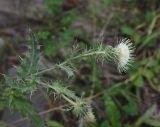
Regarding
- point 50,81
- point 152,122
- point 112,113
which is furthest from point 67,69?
point 152,122

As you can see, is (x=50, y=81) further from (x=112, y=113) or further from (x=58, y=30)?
(x=58, y=30)

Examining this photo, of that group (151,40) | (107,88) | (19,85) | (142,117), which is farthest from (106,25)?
(19,85)

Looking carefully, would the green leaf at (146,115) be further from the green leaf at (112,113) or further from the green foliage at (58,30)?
the green foliage at (58,30)

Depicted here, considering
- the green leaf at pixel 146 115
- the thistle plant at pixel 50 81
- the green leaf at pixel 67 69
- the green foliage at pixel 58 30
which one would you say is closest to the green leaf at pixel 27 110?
the thistle plant at pixel 50 81

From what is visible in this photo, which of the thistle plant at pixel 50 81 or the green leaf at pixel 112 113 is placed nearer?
the thistle plant at pixel 50 81

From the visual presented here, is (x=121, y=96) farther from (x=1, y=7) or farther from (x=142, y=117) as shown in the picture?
(x=1, y=7)

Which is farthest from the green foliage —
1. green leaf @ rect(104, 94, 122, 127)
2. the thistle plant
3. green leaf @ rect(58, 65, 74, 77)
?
green leaf @ rect(58, 65, 74, 77)

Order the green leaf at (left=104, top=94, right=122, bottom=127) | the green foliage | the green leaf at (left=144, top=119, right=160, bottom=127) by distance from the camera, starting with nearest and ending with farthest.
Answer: the green leaf at (left=104, top=94, right=122, bottom=127) → the green leaf at (left=144, top=119, right=160, bottom=127) → the green foliage

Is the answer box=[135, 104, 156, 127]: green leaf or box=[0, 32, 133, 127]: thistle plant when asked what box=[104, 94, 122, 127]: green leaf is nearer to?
box=[135, 104, 156, 127]: green leaf
